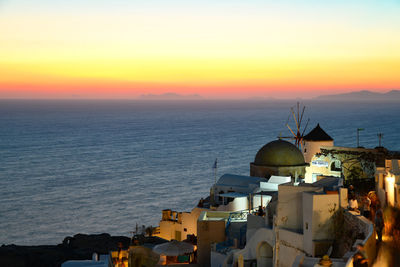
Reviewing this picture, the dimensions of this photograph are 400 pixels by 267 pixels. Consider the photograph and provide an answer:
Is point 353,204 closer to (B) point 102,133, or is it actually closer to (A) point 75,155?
(A) point 75,155

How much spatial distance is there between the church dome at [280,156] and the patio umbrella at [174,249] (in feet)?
42.2

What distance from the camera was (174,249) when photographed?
66.6 feet

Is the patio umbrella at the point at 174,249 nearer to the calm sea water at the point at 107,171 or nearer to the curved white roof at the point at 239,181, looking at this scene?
the curved white roof at the point at 239,181

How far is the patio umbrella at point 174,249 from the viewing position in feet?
66.1

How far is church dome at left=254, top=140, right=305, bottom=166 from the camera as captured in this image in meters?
32.4

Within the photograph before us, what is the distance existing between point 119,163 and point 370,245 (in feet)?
242

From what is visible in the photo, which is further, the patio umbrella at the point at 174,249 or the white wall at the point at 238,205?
the white wall at the point at 238,205

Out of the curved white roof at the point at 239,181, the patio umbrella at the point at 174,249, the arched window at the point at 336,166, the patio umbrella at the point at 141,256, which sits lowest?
the patio umbrella at the point at 141,256

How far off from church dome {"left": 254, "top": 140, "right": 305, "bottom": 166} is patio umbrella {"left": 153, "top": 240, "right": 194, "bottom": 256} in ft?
42.2

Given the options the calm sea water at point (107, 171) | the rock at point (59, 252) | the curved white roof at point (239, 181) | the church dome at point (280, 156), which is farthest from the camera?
the calm sea water at point (107, 171)

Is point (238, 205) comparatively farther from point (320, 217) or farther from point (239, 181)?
point (320, 217)

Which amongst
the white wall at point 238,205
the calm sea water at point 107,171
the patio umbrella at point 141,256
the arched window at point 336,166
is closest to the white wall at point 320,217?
the patio umbrella at point 141,256

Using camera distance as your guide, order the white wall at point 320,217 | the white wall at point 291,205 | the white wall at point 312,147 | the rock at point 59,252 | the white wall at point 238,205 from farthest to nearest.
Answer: the white wall at point 312,147 < the rock at point 59,252 < the white wall at point 238,205 < the white wall at point 291,205 < the white wall at point 320,217

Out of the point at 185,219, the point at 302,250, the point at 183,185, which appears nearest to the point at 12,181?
the point at 183,185
